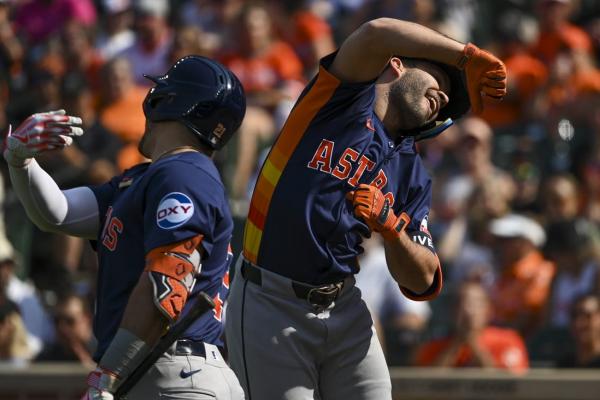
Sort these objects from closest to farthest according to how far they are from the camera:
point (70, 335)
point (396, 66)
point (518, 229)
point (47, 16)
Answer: point (396, 66) → point (70, 335) → point (518, 229) → point (47, 16)

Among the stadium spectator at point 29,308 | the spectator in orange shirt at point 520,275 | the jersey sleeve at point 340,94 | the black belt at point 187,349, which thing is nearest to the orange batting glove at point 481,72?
the jersey sleeve at point 340,94

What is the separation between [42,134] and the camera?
14.0 ft

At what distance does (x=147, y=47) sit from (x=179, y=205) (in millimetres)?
7562

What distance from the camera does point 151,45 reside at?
1125 centimetres

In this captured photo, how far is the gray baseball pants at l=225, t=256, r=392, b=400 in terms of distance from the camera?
4.69 m

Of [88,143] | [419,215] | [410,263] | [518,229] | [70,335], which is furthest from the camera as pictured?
[88,143]

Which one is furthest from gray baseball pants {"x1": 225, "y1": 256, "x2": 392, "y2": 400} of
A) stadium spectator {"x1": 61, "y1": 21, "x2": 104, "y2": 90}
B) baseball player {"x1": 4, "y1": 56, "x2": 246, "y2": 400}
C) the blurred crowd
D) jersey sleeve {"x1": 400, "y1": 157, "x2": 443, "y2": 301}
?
stadium spectator {"x1": 61, "y1": 21, "x2": 104, "y2": 90}

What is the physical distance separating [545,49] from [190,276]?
7.47m

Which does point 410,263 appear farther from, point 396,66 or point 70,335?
point 70,335

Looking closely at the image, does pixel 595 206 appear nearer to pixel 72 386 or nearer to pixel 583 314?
pixel 583 314

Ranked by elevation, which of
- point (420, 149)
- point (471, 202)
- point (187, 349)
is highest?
point (187, 349)

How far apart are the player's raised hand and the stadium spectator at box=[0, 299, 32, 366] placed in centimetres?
465

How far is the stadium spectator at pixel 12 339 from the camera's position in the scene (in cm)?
869

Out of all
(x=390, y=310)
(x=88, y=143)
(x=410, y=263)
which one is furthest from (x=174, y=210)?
(x=88, y=143)
